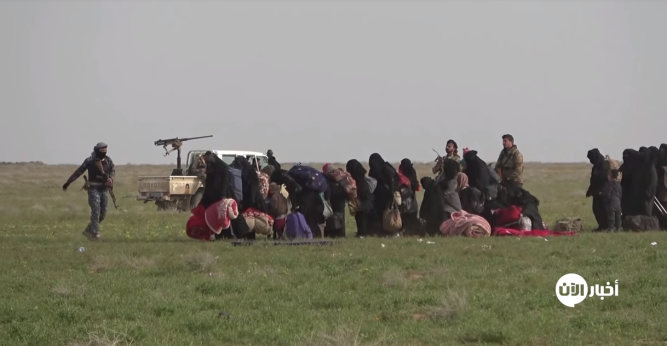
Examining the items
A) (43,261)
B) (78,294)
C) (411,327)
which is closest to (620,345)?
(411,327)

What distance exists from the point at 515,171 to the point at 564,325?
29.9 feet

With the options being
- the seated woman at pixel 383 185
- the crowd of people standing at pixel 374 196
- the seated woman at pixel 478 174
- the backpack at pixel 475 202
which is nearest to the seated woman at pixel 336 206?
the crowd of people standing at pixel 374 196

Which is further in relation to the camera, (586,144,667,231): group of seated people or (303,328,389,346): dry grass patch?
(586,144,667,231): group of seated people

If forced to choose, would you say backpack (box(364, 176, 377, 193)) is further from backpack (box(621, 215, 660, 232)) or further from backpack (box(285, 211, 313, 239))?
backpack (box(621, 215, 660, 232))

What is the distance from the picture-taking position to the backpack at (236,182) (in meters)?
16.5

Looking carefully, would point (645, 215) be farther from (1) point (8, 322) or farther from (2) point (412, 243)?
(1) point (8, 322)

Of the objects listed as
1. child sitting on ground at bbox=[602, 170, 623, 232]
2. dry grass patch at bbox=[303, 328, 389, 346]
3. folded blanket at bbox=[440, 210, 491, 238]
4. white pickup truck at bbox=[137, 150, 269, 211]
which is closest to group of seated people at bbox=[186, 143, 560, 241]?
folded blanket at bbox=[440, 210, 491, 238]

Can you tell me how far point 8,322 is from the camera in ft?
31.4

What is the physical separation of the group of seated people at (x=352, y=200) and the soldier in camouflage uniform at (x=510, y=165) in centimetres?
13

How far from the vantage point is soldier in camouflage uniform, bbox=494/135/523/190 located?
58.8 feet

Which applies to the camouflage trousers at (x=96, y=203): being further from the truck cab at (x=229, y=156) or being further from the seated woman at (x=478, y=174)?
the truck cab at (x=229, y=156)

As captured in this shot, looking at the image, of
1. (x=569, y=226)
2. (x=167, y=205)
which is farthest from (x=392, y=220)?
(x=167, y=205)

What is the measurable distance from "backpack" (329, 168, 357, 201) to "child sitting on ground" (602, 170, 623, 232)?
15.4ft

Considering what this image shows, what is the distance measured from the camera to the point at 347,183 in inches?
680
